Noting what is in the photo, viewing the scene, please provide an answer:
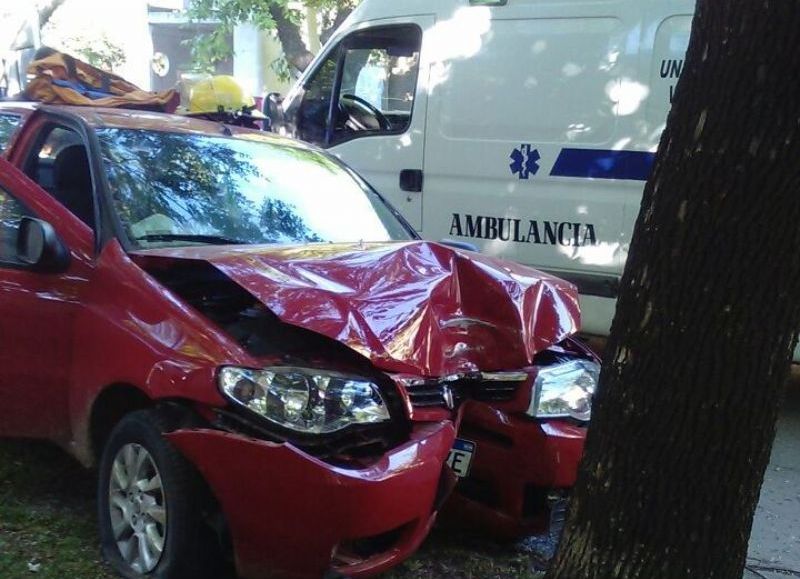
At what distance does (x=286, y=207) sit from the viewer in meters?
4.32

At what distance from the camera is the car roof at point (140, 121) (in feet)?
14.1

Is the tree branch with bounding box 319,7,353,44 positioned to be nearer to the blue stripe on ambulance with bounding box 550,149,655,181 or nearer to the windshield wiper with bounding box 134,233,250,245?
the blue stripe on ambulance with bounding box 550,149,655,181

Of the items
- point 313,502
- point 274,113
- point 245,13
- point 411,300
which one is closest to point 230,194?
point 411,300

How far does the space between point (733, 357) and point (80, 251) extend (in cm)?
246

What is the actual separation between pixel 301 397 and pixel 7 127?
2.50 metres

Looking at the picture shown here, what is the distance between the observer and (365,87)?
743cm

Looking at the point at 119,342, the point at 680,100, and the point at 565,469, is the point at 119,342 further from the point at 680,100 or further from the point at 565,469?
the point at 680,100

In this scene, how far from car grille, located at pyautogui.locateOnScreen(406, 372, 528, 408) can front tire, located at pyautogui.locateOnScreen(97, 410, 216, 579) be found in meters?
0.79

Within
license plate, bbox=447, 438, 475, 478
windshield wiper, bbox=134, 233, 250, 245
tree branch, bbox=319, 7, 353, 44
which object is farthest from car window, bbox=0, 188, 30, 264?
A: tree branch, bbox=319, 7, 353, 44

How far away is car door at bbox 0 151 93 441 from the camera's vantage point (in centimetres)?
367

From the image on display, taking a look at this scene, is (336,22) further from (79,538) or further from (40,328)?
(79,538)

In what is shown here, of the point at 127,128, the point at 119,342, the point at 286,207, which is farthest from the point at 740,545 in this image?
the point at 127,128

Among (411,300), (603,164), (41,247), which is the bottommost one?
(411,300)

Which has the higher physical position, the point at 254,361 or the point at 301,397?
the point at 254,361
